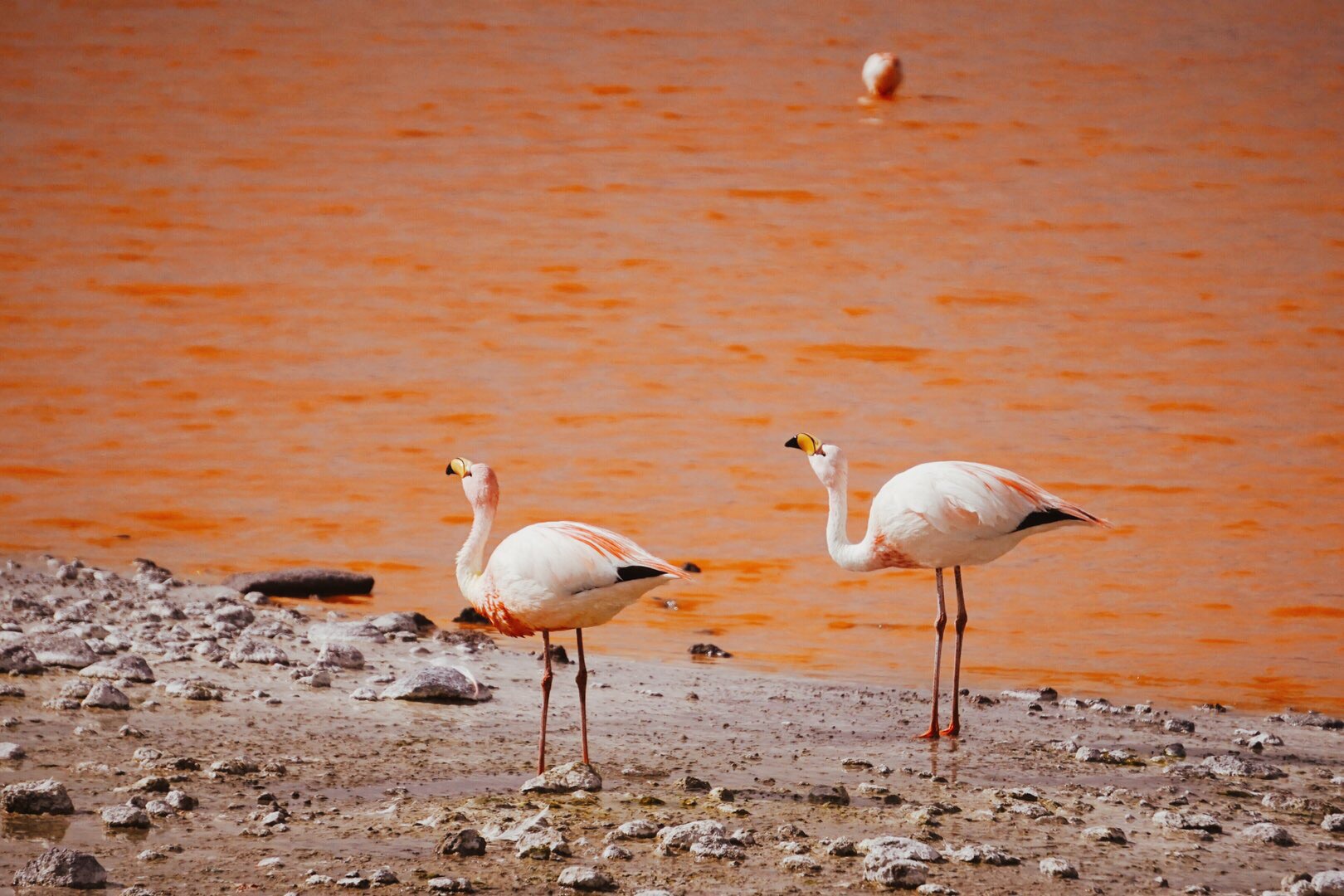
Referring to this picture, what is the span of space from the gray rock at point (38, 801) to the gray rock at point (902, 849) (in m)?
2.40

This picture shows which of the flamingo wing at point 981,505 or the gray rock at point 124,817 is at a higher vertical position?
the flamingo wing at point 981,505

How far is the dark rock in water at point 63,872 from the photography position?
4.38m

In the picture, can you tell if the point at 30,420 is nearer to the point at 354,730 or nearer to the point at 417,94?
the point at 354,730

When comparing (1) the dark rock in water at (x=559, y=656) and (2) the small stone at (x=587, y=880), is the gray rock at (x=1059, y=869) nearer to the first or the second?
(2) the small stone at (x=587, y=880)

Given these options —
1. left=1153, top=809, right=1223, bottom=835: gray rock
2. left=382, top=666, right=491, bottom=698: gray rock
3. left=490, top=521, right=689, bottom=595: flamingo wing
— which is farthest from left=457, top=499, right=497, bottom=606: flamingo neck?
left=1153, top=809, right=1223, bottom=835: gray rock

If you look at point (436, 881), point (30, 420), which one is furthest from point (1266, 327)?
point (436, 881)

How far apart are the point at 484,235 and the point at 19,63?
38.5 feet

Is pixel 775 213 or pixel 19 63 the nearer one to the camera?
pixel 775 213

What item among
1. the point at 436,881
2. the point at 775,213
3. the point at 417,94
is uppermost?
the point at 417,94

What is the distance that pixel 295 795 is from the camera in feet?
17.9

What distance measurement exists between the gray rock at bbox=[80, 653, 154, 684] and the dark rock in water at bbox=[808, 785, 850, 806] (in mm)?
Answer: 2884

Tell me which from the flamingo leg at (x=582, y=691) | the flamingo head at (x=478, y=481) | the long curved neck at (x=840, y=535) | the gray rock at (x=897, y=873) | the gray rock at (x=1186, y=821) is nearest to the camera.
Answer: the gray rock at (x=897, y=873)

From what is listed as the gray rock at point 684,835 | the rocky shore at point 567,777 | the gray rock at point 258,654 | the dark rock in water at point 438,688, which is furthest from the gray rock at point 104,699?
the gray rock at point 684,835

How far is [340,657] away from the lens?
744cm
